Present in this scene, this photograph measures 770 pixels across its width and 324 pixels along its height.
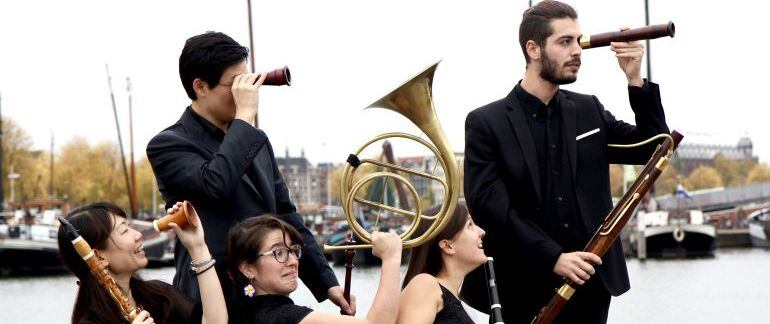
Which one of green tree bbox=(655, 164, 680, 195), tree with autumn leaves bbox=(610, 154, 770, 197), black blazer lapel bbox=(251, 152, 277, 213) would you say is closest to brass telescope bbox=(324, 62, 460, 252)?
black blazer lapel bbox=(251, 152, 277, 213)

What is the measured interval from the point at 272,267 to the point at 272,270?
0.4 inches

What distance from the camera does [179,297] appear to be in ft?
14.2

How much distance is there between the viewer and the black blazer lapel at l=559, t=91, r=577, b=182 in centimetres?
479

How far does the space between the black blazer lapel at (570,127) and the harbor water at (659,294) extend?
461 inches

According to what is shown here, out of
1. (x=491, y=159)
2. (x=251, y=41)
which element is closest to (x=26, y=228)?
(x=251, y=41)

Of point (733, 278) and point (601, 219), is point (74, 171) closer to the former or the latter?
point (733, 278)

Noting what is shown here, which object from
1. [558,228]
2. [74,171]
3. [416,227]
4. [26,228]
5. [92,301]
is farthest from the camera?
[74,171]

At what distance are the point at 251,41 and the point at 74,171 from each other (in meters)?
42.6

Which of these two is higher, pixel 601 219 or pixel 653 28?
pixel 653 28

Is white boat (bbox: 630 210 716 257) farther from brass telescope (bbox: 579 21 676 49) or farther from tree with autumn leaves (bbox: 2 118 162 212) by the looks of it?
brass telescope (bbox: 579 21 676 49)

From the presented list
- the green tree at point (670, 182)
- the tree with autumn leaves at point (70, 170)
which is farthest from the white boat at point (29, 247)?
the green tree at point (670, 182)

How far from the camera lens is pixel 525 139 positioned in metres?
4.85

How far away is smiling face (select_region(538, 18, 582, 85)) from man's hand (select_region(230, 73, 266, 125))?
3.77ft

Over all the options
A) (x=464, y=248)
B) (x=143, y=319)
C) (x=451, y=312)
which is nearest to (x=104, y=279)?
(x=143, y=319)
